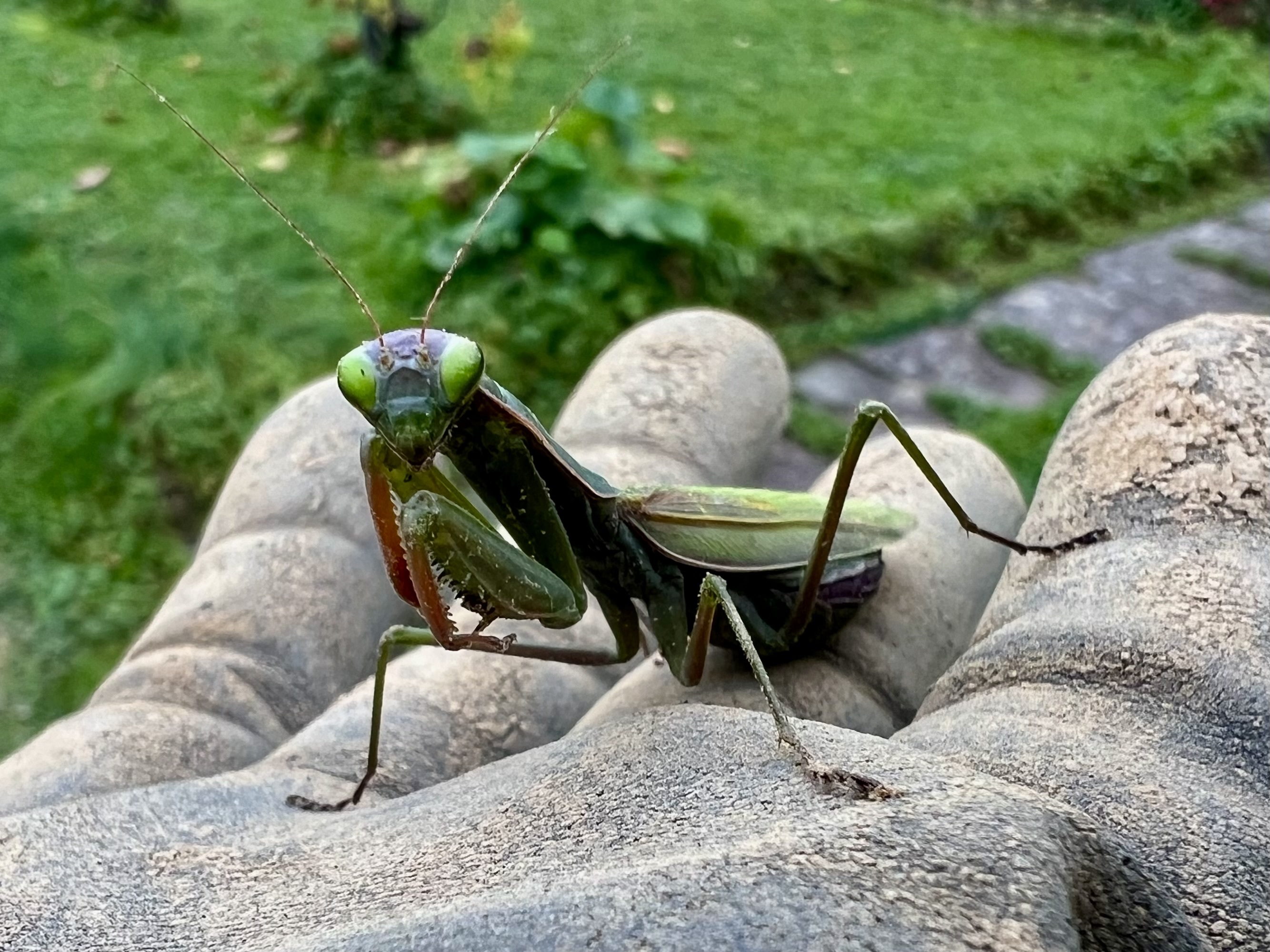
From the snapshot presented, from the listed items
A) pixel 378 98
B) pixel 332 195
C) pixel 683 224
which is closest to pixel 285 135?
pixel 378 98

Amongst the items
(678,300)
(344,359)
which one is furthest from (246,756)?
(678,300)

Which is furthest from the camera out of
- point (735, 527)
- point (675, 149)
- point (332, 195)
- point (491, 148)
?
point (675, 149)

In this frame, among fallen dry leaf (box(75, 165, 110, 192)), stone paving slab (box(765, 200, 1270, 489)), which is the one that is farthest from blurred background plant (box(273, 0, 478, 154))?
stone paving slab (box(765, 200, 1270, 489))

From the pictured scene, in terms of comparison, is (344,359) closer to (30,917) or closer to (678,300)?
(30,917)

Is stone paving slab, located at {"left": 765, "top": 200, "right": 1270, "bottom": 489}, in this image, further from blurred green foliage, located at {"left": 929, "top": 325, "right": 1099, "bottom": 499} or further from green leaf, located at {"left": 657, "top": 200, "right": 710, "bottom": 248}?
green leaf, located at {"left": 657, "top": 200, "right": 710, "bottom": 248}

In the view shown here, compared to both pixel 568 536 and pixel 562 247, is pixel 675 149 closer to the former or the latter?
pixel 562 247
